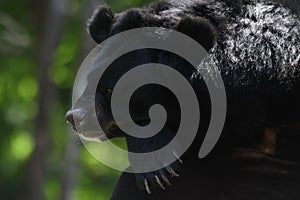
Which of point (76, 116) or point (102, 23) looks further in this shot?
point (102, 23)

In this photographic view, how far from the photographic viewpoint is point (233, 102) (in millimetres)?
3033

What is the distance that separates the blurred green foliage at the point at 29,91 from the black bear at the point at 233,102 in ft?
12.8

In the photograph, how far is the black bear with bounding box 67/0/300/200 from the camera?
3016 mm

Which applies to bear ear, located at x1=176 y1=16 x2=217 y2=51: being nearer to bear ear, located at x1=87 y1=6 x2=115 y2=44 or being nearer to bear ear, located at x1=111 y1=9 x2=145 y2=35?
bear ear, located at x1=111 y1=9 x2=145 y2=35

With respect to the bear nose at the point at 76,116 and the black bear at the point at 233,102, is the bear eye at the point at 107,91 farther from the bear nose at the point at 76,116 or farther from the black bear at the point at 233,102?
the bear nose at the point at 76,116

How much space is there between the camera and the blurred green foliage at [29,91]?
8.10 metres

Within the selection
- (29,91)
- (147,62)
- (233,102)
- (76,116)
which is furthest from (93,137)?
(29,91)

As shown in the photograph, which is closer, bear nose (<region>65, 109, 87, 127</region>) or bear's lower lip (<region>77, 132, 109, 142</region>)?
bear nose (<region>65, 109, 87, 127</region>)

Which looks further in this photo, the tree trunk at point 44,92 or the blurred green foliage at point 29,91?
the blurred green foliage at point 29,91

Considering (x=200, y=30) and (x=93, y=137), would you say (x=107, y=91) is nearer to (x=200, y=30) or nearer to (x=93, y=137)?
(x=93, y=137)

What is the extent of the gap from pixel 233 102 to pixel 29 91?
21.8ft

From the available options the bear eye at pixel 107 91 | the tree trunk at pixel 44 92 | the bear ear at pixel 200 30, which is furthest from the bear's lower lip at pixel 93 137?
the tree trunk at pixel 44 92

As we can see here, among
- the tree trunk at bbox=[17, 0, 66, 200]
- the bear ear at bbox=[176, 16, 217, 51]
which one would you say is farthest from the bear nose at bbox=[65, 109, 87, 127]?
the tree trunk at bbox=[17, 0, 66, 200]

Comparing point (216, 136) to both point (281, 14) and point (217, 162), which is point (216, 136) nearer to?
point (217, 162)
